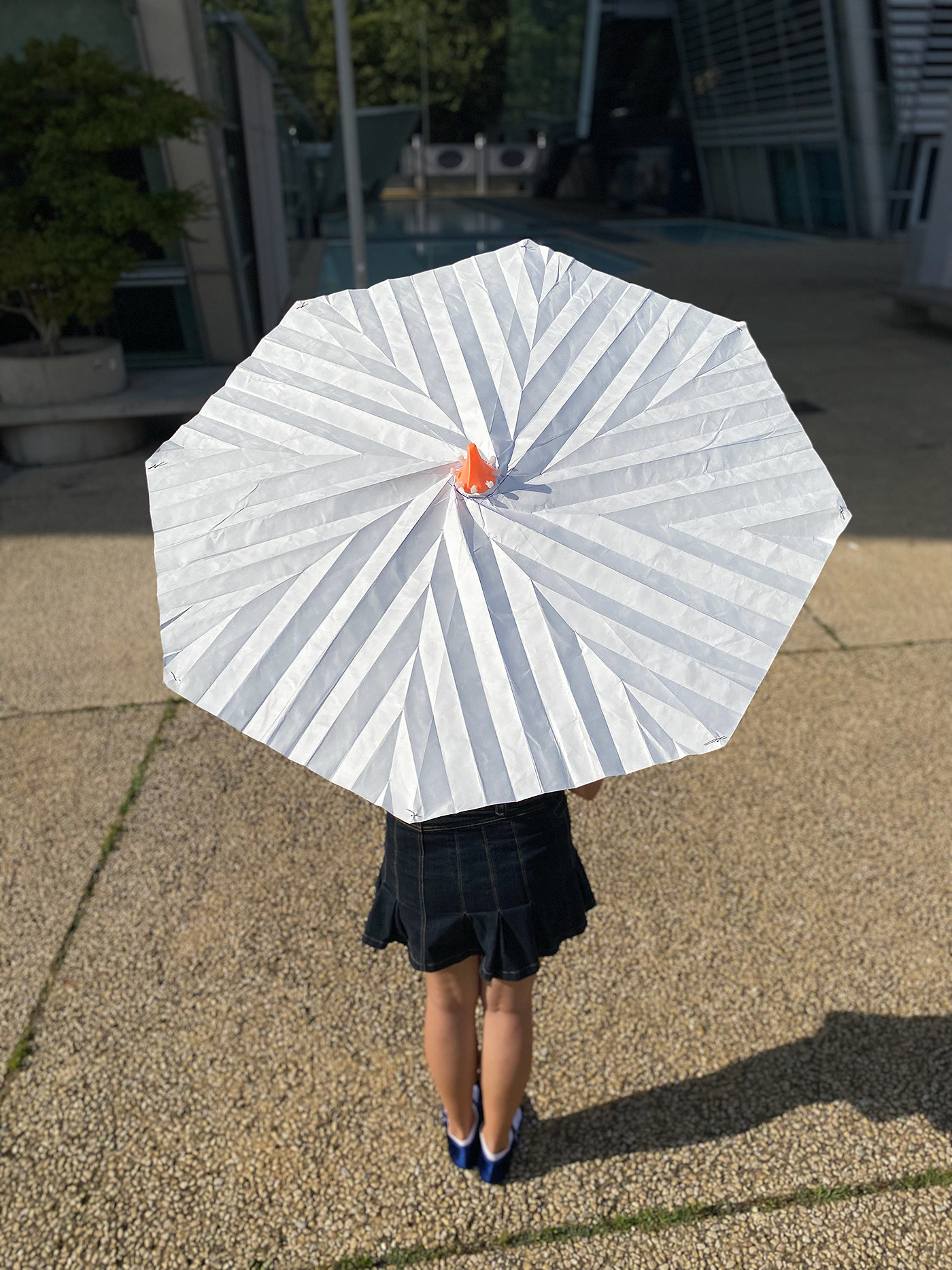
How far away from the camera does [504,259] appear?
6.13 ft

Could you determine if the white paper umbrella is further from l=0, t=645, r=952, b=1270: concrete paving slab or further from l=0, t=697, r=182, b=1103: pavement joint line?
l=0, t=697, r=182, b=1103: pavement joint line

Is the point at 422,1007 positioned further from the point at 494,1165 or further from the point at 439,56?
the point at 439,56

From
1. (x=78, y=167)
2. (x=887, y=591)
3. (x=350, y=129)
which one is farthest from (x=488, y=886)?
(x=350, y=129)

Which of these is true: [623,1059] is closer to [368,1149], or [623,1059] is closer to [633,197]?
[368,1149]

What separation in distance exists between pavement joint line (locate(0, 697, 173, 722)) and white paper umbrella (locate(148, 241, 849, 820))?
2908mm

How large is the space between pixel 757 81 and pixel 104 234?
949 inches

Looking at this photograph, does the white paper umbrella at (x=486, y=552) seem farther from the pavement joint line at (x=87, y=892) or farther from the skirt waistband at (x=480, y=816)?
the pavement joint line at (x=87, y=892)

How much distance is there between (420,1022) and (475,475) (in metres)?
1.83

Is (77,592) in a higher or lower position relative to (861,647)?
lower

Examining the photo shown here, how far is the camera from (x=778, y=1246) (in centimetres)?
211

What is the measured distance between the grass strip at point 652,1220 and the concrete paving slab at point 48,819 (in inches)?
49.8

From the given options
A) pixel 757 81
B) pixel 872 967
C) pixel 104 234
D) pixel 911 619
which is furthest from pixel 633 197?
pixel 872 967

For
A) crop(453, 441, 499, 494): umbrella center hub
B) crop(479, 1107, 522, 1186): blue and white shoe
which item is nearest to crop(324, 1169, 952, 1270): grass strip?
crop(479, 1107, 522, 1186): blue and white shoe

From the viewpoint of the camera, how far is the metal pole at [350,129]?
28.9 ft
